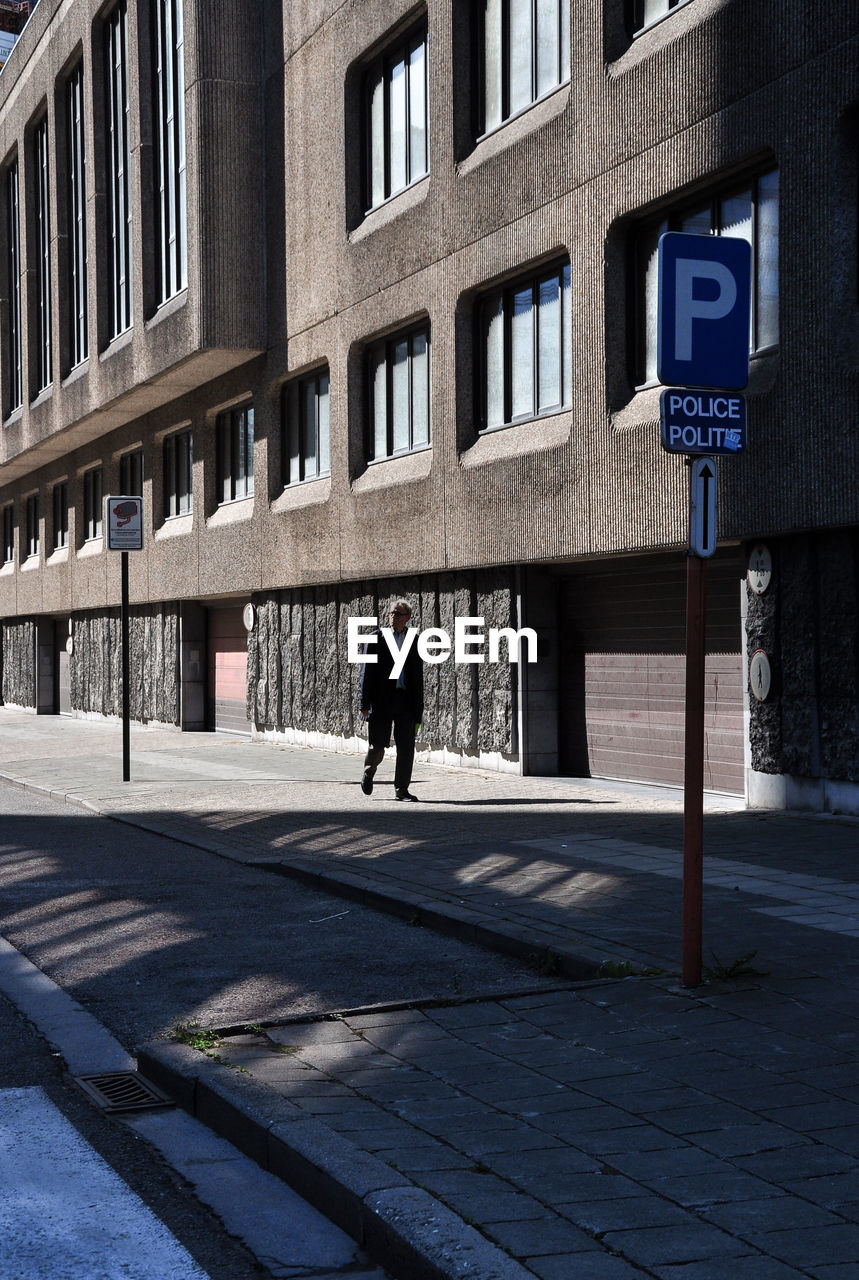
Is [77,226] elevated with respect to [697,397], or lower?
elevated

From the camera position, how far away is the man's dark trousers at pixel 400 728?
13305 mm

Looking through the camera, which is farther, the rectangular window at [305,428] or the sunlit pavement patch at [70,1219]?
the rectangular window at [305,428]

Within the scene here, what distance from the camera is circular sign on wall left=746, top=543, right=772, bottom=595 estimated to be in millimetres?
11875

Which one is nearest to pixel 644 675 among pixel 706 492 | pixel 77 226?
pixel 706 492

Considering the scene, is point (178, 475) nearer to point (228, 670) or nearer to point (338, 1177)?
point (228, 670)

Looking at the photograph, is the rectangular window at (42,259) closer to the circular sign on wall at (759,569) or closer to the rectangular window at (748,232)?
the rectangular window at (748,232)

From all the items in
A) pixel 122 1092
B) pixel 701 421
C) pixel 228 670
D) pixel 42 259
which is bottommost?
pixel 122 1092

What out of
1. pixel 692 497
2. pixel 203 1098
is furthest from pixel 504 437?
pixel 203 1098

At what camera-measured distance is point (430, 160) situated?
16.8 m

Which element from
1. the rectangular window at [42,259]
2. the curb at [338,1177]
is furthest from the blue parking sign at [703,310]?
the rectangular window at [42,259]

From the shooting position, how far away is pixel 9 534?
1566 inches

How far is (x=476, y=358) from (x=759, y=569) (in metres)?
5.54

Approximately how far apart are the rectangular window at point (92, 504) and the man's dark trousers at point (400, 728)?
763 inches

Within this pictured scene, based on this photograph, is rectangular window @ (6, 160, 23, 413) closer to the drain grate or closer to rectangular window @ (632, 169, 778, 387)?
rectangular window @ (632, 169, 778, 387)
